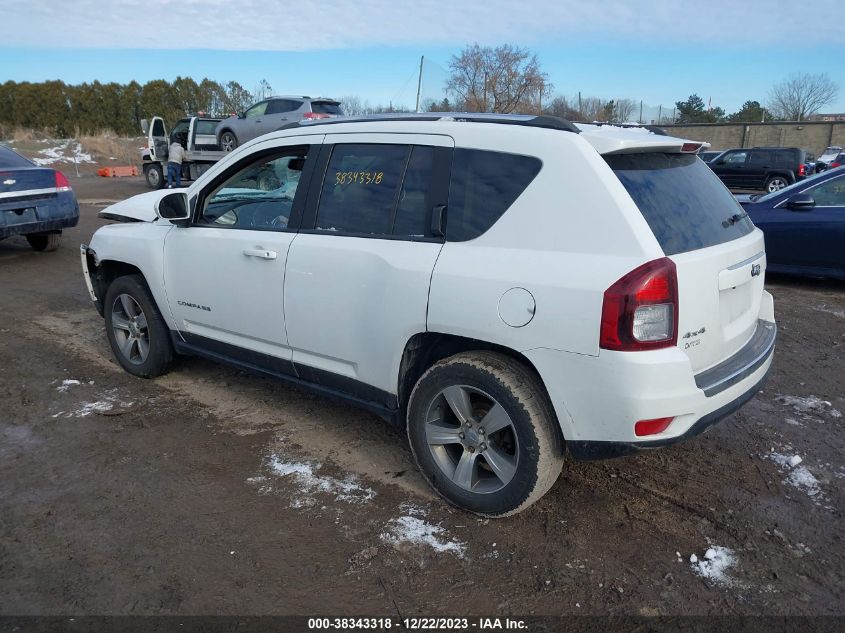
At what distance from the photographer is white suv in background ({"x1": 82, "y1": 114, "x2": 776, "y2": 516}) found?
2.71 metres

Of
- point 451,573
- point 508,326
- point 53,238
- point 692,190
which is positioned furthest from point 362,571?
point 53,238

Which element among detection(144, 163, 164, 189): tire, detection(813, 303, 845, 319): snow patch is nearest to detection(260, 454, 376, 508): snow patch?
detection(813, 303, 845, 319): snow patch

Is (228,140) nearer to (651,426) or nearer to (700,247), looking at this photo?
(700,247)

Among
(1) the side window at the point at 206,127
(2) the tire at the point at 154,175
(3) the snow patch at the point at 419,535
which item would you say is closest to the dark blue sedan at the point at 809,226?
(3) the snow patch at the point at 419,535

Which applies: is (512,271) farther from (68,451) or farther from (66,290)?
(66,290)

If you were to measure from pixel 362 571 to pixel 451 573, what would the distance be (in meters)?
0.38

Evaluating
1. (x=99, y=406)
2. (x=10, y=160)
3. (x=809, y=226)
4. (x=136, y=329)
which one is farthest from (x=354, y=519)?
(x=10, y=160)

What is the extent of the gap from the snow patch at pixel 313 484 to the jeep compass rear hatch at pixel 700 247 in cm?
179

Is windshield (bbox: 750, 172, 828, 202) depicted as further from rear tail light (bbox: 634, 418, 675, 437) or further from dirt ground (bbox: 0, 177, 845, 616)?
rear tail light (bbox: 634, 418, 675, 437)

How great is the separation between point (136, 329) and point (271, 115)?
15155mm

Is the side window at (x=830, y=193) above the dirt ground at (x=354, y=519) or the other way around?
above

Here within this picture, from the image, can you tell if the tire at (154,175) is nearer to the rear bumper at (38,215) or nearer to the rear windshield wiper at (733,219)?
the rear bumper at (38,215)

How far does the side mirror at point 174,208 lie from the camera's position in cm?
431

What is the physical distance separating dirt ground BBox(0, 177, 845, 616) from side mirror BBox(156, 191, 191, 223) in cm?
131
